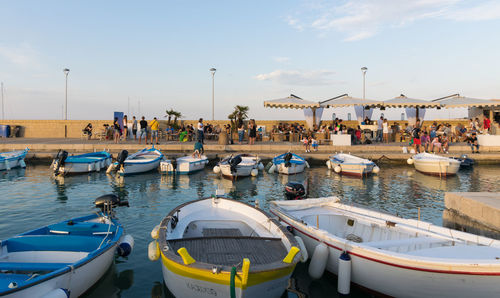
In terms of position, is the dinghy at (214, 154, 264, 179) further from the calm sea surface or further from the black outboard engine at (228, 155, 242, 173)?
the calm sea surface

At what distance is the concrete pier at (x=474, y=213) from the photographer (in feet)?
21.8

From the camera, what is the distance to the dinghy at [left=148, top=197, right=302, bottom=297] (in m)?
4.34

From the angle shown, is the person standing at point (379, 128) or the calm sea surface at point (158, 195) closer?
the calm sea surface at point (158, 195)

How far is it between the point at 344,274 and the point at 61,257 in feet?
15.5

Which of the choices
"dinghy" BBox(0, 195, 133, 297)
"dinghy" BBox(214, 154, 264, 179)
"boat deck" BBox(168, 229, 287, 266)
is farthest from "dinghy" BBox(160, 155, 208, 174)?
"boat deck" BBox(168, 229, 287, 266)

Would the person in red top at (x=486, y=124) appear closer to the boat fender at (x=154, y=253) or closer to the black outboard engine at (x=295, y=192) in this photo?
the black outboard engine at (x=295, y=192)

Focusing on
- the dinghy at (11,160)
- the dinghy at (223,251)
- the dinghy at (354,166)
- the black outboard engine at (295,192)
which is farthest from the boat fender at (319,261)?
the dinghy at (11,160)

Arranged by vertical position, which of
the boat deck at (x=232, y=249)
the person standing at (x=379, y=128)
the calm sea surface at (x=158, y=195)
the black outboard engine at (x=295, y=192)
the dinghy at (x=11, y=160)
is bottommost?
the calm sea surface at (x=158, y=195)

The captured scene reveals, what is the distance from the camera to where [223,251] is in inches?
214

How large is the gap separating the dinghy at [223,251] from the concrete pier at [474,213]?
4228 millimetres

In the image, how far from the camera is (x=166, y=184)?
15117mm

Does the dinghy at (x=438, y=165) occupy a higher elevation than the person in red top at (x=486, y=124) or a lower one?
lower

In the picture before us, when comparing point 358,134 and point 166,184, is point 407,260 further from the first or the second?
point 358,134

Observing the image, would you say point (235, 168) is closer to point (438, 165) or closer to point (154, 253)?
point (438, 165)
